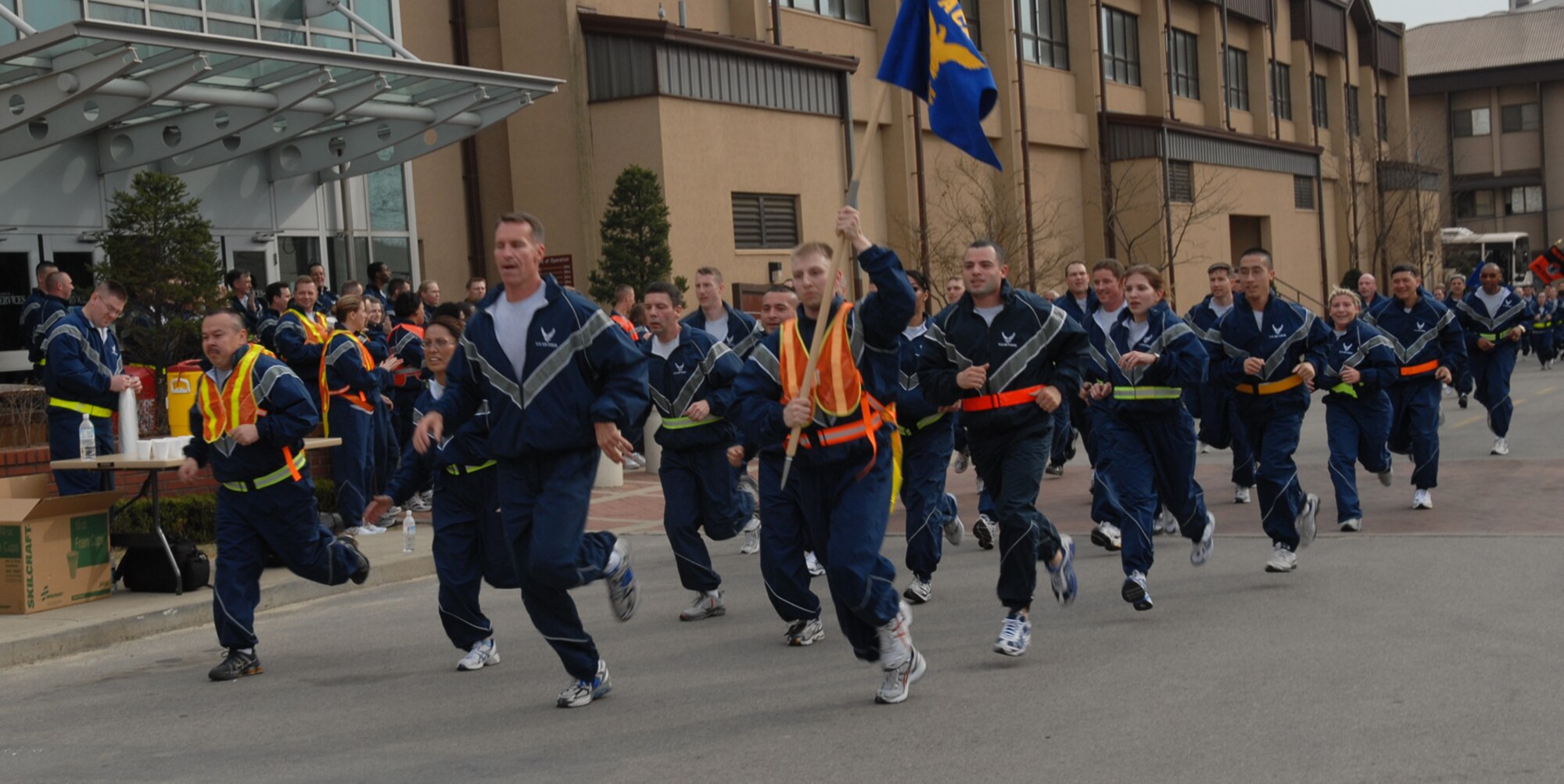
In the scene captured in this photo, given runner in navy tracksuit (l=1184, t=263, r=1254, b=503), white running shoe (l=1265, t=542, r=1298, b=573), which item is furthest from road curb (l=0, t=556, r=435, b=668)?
runner in navy tracksuit (l=1184, t=263, r=1254, b=503)

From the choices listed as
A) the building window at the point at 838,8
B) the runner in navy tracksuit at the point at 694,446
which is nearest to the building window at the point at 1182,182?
the building window at the point at 838,8

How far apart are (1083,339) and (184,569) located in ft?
20.8

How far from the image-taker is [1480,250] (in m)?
65.0

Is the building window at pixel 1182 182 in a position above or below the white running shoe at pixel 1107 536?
above

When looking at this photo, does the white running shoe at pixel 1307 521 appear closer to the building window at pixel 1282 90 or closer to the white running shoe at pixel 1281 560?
the white running shoe at pixel 1281 560

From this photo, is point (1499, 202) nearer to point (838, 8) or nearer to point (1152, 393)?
point (838, 8)

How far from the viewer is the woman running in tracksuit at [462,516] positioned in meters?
8.08

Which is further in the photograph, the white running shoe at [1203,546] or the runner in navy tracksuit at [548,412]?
the white running shoe at [1203,546]

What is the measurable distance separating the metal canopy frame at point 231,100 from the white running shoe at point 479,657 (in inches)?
356

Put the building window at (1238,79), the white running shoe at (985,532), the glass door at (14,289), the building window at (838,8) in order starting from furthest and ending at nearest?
the building window at (1238,79) < the building window at (838,8) < the glass door at (14,289) < the white running shoe at (985,532)

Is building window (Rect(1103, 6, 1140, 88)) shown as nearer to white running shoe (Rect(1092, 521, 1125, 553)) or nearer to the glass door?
the glass door

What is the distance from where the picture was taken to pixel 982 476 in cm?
833

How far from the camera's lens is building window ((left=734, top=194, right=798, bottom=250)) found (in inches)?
1066

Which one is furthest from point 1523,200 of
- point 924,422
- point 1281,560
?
point 924,422
